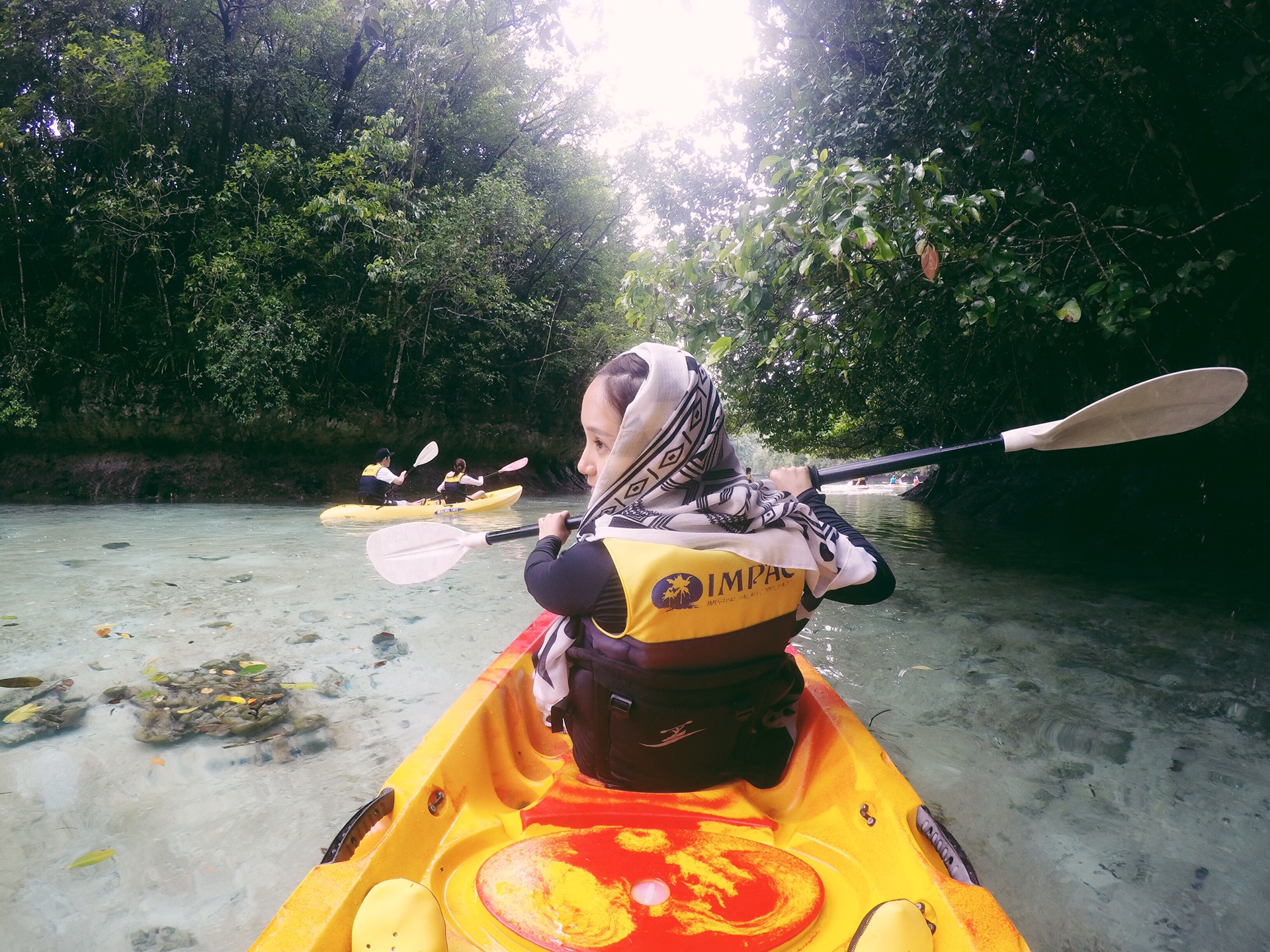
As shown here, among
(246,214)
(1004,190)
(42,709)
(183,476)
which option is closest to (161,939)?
(42,709)

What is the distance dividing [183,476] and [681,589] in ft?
44.1

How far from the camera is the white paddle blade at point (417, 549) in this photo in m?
2.66

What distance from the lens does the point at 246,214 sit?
1191 centimetres

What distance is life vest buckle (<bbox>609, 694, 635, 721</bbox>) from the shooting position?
1460mm

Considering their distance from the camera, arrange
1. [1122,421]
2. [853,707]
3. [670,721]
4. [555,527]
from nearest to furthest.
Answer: [670,721] < [555,527] < [1122,421] < [853,707]

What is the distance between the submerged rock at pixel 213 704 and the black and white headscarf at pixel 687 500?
5.45 ft

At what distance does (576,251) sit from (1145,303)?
1552cm

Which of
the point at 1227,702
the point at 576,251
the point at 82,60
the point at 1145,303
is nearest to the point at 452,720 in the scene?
the point at 1227,702

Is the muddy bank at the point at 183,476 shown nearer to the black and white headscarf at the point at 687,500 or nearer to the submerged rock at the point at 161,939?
the submerged rock at the point at 161,939

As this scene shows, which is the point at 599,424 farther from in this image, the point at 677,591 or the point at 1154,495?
the point at 1154,495

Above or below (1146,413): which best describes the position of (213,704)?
below

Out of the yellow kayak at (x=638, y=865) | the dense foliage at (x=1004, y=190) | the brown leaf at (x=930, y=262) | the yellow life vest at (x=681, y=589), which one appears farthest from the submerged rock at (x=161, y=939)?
the brown leaf at (x=930, y=262)

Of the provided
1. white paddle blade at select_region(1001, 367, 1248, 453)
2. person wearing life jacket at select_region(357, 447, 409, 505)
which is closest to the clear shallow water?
white paddle blade at select_region(1001, 367, 1248, 453)

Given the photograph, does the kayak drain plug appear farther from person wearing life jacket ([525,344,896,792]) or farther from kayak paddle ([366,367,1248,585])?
kayak paddle ([366,367,1248,585])
